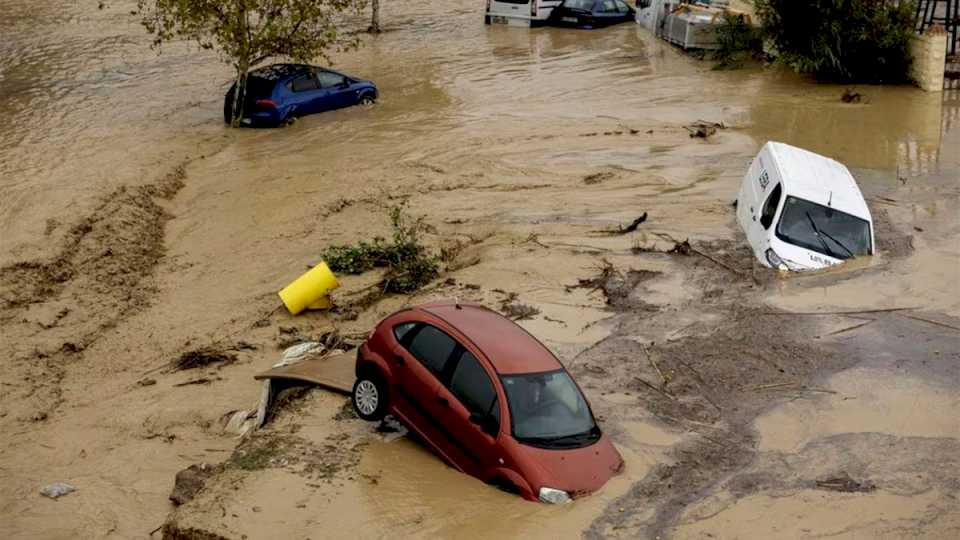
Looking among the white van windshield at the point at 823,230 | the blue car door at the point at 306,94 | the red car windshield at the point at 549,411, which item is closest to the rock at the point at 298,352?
the red car windshield at the point at 549,411

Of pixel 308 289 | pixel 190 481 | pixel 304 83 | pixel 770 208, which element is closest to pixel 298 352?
pixel 308 289

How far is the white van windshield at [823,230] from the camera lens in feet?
54.3

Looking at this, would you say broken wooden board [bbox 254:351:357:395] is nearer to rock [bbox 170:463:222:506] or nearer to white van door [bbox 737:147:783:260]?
rock [bbox 170:463:222:506]

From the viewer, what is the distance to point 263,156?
23.6 m

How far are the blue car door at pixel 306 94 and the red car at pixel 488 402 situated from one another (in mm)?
14667

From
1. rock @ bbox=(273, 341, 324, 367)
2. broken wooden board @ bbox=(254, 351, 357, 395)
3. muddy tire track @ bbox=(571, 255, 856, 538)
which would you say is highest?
broken wooden board @ bbox=(254, 351, 357, 395)

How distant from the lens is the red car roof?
1102 cm

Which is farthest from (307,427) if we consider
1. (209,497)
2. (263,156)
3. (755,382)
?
(263,156)

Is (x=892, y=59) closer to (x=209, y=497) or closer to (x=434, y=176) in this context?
(x=434, y=176)

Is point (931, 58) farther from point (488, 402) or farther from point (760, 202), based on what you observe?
point (488, 402)

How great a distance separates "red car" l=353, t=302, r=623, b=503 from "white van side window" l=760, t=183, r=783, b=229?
6.39 metres

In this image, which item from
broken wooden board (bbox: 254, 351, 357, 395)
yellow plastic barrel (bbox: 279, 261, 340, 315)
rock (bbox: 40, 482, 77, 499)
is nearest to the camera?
rock (bbox: 40, 482, 77, 499)

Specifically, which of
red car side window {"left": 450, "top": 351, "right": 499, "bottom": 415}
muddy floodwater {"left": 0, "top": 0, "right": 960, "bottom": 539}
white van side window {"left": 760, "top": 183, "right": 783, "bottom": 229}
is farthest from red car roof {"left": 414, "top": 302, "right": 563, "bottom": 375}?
white van side window {"left": 760, "top": 183, "right": 783, "bottom": 229}

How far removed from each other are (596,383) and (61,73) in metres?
21.8
